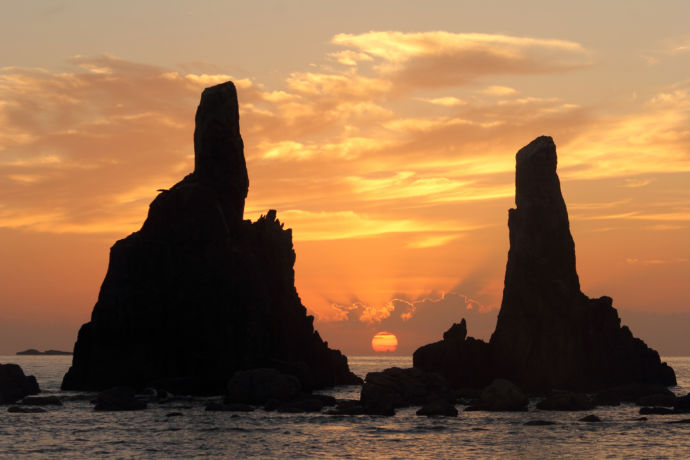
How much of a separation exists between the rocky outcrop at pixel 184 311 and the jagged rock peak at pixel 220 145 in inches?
103

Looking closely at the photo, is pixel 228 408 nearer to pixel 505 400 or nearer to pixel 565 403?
pixel 505 400

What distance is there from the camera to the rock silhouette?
11319 cm

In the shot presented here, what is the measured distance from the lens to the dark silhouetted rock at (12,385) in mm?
95188

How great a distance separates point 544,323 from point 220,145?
47992 millimetres

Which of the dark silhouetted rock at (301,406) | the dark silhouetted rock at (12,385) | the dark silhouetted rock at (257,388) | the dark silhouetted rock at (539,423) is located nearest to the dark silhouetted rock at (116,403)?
the dark silhouetted rock at (257,388)

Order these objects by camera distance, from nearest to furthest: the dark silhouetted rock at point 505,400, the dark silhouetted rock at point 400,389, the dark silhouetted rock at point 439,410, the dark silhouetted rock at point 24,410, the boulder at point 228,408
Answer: the dark silhouetted rock at point 439,410 → the dark silhouetted rock at point 24,410 → the boulder at point 228,408 → the dark silhouetted rock at point 400,389 → the dark silhouetted rock at point 505,400

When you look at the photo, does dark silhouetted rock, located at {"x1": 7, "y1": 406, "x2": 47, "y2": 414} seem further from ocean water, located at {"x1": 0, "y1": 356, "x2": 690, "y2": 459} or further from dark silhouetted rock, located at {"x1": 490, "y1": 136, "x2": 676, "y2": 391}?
dark silhouetted rock, located at {"x1": 490, "y1": 136, "x2": 676, "y2": 391}

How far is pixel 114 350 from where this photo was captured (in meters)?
108

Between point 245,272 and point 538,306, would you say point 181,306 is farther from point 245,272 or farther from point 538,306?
point 538,306

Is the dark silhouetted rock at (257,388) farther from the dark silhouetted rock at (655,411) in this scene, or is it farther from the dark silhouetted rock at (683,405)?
the dark silhouetted rock at (683,405)

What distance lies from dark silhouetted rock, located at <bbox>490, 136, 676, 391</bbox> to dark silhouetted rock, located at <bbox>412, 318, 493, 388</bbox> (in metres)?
1.83

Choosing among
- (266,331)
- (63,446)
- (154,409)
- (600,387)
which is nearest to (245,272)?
(266,331)

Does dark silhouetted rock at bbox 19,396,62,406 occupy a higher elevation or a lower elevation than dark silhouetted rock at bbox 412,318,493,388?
lower

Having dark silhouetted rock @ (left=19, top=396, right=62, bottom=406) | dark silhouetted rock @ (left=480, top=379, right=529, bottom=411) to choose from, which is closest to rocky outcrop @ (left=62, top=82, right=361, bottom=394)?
dark silhouetted rock @ (left=19, top=396, right=62, bottom=406)
